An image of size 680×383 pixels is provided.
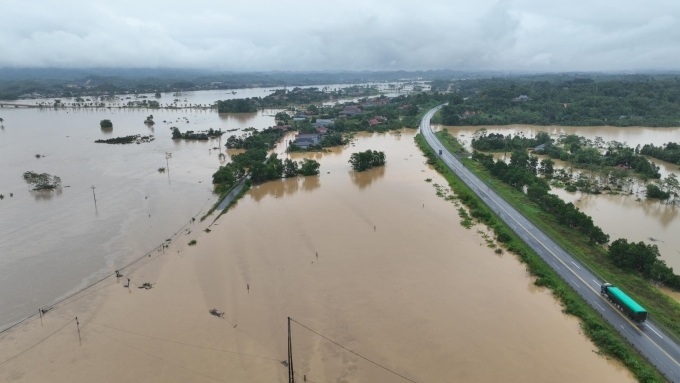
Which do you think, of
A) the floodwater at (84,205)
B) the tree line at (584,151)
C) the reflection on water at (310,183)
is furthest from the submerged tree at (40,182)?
the tree line at (584,151)

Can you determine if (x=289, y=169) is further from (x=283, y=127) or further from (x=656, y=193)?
(x=656, y=193)

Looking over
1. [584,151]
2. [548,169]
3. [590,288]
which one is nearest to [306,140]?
[548,169]

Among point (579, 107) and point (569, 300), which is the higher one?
point (579, 107)

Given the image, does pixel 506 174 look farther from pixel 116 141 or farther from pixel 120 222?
pixel 116 141

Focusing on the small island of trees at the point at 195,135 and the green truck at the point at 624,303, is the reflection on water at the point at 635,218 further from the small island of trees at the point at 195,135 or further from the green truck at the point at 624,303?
the small island of trees at the point at 195,135

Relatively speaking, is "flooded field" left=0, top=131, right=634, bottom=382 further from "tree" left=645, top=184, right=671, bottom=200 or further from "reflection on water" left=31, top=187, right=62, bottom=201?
"tree" left=645, top=184, right=671, bottom=200

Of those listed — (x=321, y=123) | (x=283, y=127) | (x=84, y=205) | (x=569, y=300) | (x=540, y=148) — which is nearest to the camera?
(x=569, y=300)
